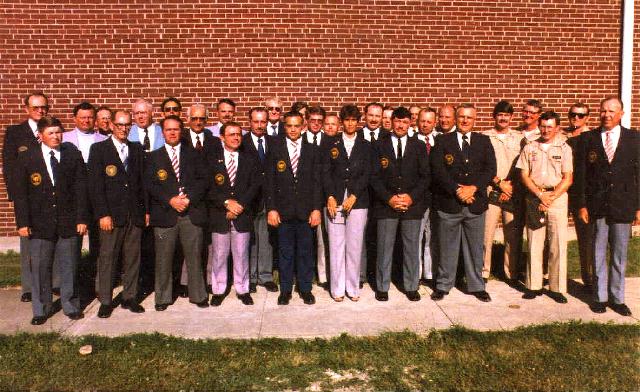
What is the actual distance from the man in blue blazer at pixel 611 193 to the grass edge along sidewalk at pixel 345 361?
25.0 inches

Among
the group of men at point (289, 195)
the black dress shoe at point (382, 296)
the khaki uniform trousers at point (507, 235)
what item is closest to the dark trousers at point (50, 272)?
the group of men at point (289, 195)

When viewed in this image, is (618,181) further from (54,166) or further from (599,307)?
(54,166)

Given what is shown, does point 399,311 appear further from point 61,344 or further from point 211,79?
point 211,79

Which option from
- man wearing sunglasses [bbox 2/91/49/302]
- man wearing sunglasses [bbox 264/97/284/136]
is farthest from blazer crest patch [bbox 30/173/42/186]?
man wearing sunglasses [bbox 264/97/284/136]

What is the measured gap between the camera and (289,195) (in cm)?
578

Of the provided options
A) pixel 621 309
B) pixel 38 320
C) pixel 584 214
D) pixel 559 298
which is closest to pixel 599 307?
pixel 621 309

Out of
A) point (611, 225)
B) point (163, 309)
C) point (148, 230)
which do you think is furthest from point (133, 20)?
point (611, 225)

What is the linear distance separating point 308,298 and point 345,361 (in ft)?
5.16

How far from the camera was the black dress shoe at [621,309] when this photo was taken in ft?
17.9

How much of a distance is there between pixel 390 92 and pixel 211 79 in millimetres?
2802

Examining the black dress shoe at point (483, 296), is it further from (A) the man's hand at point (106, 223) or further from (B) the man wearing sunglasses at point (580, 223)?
(A) the man's hand at point (106, 223)

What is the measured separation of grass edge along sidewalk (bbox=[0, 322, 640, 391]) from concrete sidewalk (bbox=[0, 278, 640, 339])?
0.26 metres

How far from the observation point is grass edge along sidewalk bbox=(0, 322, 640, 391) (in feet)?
13.2

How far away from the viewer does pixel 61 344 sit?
15.4 ft
